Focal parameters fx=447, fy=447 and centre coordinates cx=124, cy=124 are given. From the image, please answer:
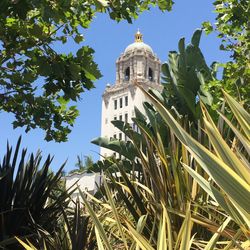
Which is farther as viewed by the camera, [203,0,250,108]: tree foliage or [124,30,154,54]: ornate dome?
[124,30,154,54]: ornate dome

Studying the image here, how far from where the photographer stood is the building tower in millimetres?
75438

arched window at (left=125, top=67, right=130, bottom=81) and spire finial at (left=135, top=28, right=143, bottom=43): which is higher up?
spire finial at (left=135, top=28, right=143, bottom=43)

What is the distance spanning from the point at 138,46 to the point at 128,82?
27.7 ft

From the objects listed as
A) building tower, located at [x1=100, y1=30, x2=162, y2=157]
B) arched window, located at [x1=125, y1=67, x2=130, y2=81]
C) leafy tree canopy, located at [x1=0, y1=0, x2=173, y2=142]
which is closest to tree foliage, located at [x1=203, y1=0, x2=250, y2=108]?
leafy tree canopy, located at [x1=0, y1=0, x2=173, y2=142]

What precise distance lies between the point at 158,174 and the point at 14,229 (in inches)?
71.2

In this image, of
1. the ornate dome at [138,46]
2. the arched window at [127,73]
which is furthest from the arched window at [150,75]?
the arched window at [127,73]

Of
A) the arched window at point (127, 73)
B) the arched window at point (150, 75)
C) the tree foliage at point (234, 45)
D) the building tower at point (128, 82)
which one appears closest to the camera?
the tree foliage at point (234, 45)

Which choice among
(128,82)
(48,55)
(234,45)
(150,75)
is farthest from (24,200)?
(150,75)

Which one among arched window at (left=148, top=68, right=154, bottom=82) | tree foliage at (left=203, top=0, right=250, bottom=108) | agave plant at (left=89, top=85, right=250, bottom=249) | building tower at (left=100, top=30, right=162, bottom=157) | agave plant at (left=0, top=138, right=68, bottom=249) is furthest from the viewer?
arched window at (left=148, top=68, right=154, bottom=82)

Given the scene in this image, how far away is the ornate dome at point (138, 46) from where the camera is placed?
272 ft

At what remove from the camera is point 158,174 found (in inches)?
→ 125

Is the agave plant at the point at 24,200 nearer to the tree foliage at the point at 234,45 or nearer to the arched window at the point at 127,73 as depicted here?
the tree foliage at the point at 234,45

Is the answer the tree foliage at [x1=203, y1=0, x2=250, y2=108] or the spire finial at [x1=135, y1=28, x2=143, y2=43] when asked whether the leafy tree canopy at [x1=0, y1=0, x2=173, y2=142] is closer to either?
the tree foliage at [x1=203, y1=0, x2=250, y2=108]

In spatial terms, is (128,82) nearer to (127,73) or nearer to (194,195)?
(127,73)
